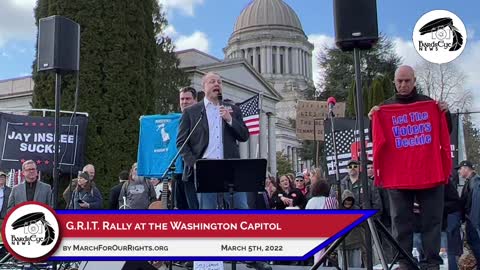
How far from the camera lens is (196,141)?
5844 millimetres

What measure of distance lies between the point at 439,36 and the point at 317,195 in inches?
99.6

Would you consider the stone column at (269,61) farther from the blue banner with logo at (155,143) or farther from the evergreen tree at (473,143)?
the blue banner with logo at (155,143)

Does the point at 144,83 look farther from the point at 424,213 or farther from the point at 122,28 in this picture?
the point at 424,213

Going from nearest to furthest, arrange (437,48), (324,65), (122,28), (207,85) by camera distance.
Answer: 1. (207,85)
2. (437,48)
3. (122,28)
4. (324,65)

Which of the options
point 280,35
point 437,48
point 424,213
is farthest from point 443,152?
point 280,35

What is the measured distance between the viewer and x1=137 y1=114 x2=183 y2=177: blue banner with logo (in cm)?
821

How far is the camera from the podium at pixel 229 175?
16.8 feet

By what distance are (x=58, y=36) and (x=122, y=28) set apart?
10.7 m

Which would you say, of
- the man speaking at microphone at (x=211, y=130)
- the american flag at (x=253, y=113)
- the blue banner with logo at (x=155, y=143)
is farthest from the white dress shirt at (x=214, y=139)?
the american flag at (x=253, y=113)

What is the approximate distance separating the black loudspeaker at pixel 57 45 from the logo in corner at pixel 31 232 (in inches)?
87.5

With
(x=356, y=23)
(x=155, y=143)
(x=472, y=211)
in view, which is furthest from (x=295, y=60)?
(x=356, y=23)

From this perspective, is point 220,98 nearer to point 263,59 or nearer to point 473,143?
point 473,143

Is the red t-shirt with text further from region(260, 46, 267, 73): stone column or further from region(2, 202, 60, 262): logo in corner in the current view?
region(260, 46, 267, 73): stone column

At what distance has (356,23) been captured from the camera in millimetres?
4828
